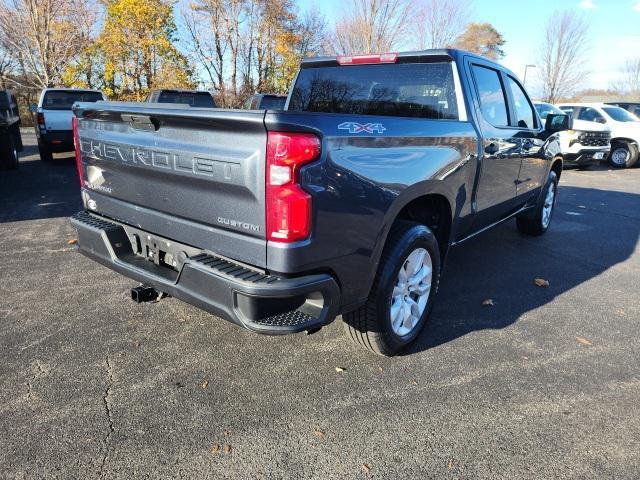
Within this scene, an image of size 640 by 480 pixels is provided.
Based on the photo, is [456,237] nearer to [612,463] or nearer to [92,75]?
[612,463]

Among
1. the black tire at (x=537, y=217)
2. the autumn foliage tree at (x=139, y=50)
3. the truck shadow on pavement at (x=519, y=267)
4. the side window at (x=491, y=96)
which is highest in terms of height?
the autumn foliage tree at (x=139, y=50)

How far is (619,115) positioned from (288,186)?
16077 millimetres

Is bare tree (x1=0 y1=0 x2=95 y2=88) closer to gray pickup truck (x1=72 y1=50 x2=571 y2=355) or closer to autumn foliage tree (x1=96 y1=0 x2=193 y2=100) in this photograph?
autumn foliage tree (x1=96 y1=0 x2=193 y2=100)

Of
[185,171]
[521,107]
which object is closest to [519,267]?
[521,107]

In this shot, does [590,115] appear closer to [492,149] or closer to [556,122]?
[556,122]

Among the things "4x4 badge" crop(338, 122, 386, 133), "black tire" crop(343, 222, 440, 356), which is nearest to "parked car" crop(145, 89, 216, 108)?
"black tire" crop(343, 222, 440, 356)

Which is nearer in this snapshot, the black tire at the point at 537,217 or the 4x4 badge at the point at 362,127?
the 4x4 badge at the point at 362,127

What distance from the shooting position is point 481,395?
2.76m

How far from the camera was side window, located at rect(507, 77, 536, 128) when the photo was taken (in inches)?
184

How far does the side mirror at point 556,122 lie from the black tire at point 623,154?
37.3ft

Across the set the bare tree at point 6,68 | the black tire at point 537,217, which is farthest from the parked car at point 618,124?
the bare tree at point 6,68

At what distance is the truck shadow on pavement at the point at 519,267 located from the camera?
3.76 meters

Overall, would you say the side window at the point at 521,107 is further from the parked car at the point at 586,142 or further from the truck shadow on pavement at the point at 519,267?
the parked car at the point at 586,142

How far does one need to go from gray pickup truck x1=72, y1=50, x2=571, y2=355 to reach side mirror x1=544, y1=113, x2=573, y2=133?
1638 mm
